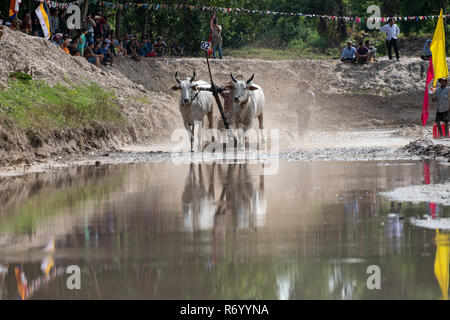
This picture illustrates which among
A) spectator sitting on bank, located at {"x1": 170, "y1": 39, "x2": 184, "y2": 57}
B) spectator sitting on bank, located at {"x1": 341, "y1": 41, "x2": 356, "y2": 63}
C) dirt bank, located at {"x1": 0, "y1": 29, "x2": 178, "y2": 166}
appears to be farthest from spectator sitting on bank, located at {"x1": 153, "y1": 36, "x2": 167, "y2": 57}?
spectator sitting on bank, located at {"x1": 341, "y1": 41, "x2": 356, "y2": 63}

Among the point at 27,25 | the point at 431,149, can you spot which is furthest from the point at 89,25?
the point at 431,149

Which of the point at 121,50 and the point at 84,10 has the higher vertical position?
the point at 84,10

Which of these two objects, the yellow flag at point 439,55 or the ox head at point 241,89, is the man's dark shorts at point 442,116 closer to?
the yellow flag at point 439,55

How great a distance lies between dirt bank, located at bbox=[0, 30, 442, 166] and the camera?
75.0ft

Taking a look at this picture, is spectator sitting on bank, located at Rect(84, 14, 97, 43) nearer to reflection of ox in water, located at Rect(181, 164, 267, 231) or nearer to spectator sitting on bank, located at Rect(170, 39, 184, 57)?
spectator sitting on bank, located at Rect(170, 39, 184, 57)

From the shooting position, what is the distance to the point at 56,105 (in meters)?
23.7

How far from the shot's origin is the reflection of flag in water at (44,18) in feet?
90.3

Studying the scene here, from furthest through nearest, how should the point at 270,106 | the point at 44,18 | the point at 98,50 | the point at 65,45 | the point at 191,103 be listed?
the point at 270,106, the point at 98,50, the point at 65,45, the point at 44,18, the point at 191,103

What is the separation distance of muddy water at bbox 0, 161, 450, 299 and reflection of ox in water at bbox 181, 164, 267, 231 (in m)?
0.02

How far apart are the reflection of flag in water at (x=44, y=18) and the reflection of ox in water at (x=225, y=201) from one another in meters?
12.3

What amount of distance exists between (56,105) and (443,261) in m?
16.8

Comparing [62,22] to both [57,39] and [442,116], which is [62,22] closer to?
[57,39]
